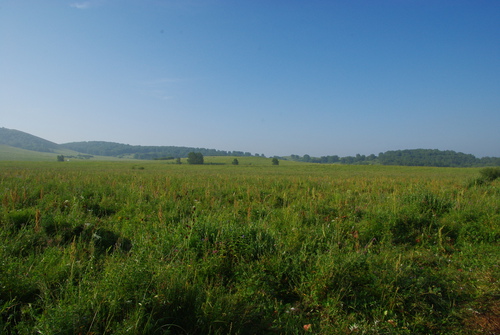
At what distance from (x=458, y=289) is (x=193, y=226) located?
417cm

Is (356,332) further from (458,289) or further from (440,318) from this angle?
(458,289)

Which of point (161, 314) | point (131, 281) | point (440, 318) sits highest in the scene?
point (131, 281)

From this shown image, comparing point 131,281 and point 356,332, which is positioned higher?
point 131,281

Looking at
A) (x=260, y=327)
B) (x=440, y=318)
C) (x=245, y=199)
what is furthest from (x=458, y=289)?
(x=245, y=199)

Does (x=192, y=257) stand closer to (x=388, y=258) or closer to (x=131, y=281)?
(x=131, y=281)

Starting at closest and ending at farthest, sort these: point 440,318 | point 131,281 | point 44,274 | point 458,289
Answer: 1. point 131,281
2. point 440,318
3. point 44,274
4. point 458,289

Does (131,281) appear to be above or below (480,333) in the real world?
above

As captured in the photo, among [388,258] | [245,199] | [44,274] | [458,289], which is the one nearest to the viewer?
[44,274]

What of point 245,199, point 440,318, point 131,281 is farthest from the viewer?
point 245,199

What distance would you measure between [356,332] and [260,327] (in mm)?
1030

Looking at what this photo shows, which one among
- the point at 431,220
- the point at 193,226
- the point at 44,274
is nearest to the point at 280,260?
the point at 193,226

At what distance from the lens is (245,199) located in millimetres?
9070

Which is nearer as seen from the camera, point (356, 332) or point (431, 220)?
point (356, 332)

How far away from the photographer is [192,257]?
380cm
